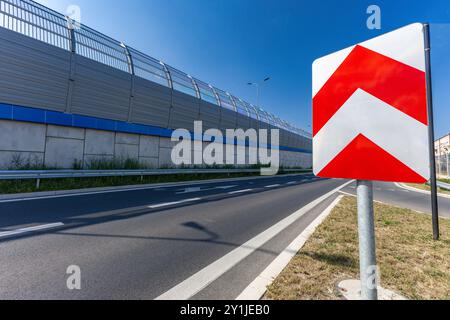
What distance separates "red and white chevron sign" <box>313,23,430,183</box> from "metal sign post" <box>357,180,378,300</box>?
0.12 meters

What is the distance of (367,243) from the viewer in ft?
3.99

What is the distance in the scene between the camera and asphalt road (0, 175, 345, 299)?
101 inches

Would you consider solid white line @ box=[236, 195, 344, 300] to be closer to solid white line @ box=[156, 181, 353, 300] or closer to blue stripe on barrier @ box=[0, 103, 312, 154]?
solid white line @ box=[156, 181, 353, 300]

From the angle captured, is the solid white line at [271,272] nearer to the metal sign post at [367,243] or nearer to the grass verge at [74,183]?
the metal sign post at [367,243]

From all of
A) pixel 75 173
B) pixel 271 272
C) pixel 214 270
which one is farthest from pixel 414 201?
pixel 75 173

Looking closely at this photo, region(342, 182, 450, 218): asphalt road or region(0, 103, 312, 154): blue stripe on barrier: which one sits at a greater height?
region(0, 103, 312, 154): blue stripe on barrier

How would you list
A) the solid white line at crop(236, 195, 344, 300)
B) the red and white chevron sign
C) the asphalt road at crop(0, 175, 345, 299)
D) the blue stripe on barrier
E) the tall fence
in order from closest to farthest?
1. the red and white chevron sign
2. the solid white line at crop(236, 195, 344, 300)
3. the asphalt road at crop(0, 175, 345, 299)
4. the blue stripe on barrier
5. the tall fence

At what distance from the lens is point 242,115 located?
91.5ft

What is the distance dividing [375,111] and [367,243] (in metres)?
0.80

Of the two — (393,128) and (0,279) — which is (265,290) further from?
(0,279)

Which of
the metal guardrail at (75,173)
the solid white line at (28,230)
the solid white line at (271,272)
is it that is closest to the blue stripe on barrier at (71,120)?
the metal guardrail at (75,173)

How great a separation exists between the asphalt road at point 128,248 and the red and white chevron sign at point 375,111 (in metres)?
2.11

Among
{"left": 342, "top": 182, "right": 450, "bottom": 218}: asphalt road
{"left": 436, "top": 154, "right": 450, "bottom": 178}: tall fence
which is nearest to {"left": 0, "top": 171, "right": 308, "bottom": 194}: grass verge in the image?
{"left": 342, "top": 182, "right": 450, "bottom": 218}: asphalt road
